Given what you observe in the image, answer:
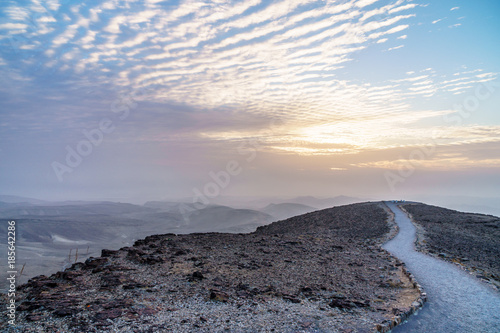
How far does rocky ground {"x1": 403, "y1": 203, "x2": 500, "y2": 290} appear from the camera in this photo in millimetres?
20734

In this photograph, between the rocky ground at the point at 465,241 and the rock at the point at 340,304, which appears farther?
the rocky ground at the point at 465,241

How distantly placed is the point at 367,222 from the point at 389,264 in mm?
19049

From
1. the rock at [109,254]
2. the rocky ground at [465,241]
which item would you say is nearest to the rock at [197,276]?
the rock at [109,254]

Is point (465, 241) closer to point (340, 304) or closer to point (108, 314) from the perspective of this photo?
point (340, 304)

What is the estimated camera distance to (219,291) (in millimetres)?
13156

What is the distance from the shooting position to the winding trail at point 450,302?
11297 millimetres

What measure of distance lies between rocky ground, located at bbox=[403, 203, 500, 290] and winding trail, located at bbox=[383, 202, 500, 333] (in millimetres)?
1573

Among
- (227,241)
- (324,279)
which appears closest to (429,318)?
(324,279)

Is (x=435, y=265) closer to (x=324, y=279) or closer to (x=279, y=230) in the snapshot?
(x=324, y=279)

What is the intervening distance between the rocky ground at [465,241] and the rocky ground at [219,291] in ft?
16.9

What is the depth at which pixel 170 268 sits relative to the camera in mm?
16594

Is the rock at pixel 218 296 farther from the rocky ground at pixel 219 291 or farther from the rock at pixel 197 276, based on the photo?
the rock at pixel 197 276

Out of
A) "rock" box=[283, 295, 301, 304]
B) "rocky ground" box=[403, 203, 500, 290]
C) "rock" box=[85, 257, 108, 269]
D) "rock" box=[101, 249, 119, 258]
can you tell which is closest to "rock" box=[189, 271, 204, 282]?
"rock" box=[283, 295, 301, 304]

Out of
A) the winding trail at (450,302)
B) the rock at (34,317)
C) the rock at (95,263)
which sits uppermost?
the rock at (34,317)
